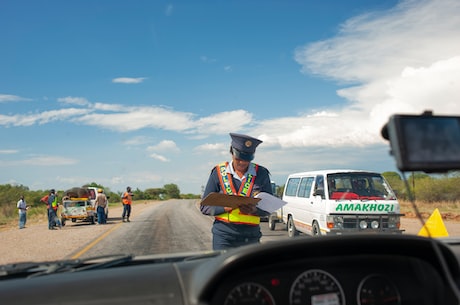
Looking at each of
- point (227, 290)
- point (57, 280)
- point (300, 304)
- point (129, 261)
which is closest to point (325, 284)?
point (300, 304)

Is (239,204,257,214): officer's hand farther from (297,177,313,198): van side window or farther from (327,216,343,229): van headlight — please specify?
(297,177,313,198): van side window

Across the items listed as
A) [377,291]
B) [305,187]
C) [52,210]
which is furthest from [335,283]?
[52,210]

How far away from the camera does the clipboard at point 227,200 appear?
424 centimetres

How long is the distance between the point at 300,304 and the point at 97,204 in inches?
943

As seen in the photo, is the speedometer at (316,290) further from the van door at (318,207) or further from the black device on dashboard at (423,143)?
the van door at (318,207)

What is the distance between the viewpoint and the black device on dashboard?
1.62 metres

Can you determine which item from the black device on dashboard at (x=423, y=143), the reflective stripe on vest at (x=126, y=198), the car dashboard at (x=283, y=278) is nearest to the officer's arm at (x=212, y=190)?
the car dashboard at (x=283, y=278)

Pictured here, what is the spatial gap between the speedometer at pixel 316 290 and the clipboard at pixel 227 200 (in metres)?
1.64

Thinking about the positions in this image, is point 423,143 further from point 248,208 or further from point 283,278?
point 248,208

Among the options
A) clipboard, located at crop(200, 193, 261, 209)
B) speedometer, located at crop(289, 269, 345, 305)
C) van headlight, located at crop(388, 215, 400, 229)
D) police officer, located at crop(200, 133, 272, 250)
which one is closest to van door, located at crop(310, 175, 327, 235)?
van headlight, located at crop(388, 215, 400, 229)

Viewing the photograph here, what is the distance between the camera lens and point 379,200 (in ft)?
38.4

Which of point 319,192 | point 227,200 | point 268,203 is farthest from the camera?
point 319,192

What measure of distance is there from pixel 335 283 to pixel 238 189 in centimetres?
212

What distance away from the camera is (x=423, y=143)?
167cm
